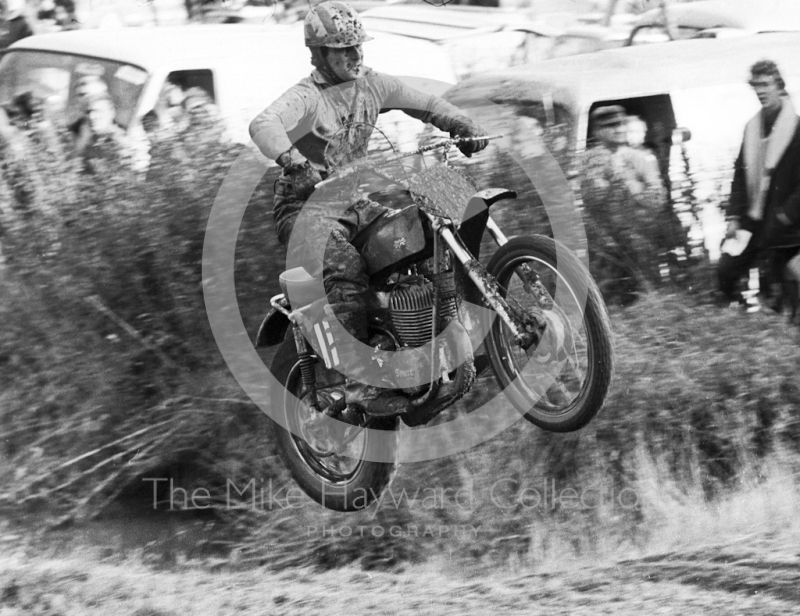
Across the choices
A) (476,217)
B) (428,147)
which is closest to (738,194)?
(476,217)

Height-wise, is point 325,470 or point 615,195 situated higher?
point 615,195

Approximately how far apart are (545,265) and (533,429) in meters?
1.33

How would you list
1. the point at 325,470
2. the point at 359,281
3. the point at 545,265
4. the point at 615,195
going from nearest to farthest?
the point at 545,265
the point at 359,281
the point at 325,470
the point at 615,195

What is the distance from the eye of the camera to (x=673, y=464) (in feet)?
16.5

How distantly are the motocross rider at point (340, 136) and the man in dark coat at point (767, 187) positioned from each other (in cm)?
149

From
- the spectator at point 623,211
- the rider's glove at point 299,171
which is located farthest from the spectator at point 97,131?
the spectator at point 623,211

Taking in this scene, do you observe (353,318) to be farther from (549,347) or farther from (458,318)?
(549,347)

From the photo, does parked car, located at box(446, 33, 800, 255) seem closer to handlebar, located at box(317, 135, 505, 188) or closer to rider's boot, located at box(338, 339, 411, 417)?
handlebar, located at box(317, 135, 505, 188)

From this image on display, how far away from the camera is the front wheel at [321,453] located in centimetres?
449

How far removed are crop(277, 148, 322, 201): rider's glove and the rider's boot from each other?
60 cm

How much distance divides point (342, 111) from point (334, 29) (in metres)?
0.32

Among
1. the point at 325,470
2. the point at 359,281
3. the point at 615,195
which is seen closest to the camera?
the point at 359,281

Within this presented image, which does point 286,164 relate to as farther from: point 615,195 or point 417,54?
point 615,195

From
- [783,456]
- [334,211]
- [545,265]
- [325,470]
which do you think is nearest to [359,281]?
[334,211]
